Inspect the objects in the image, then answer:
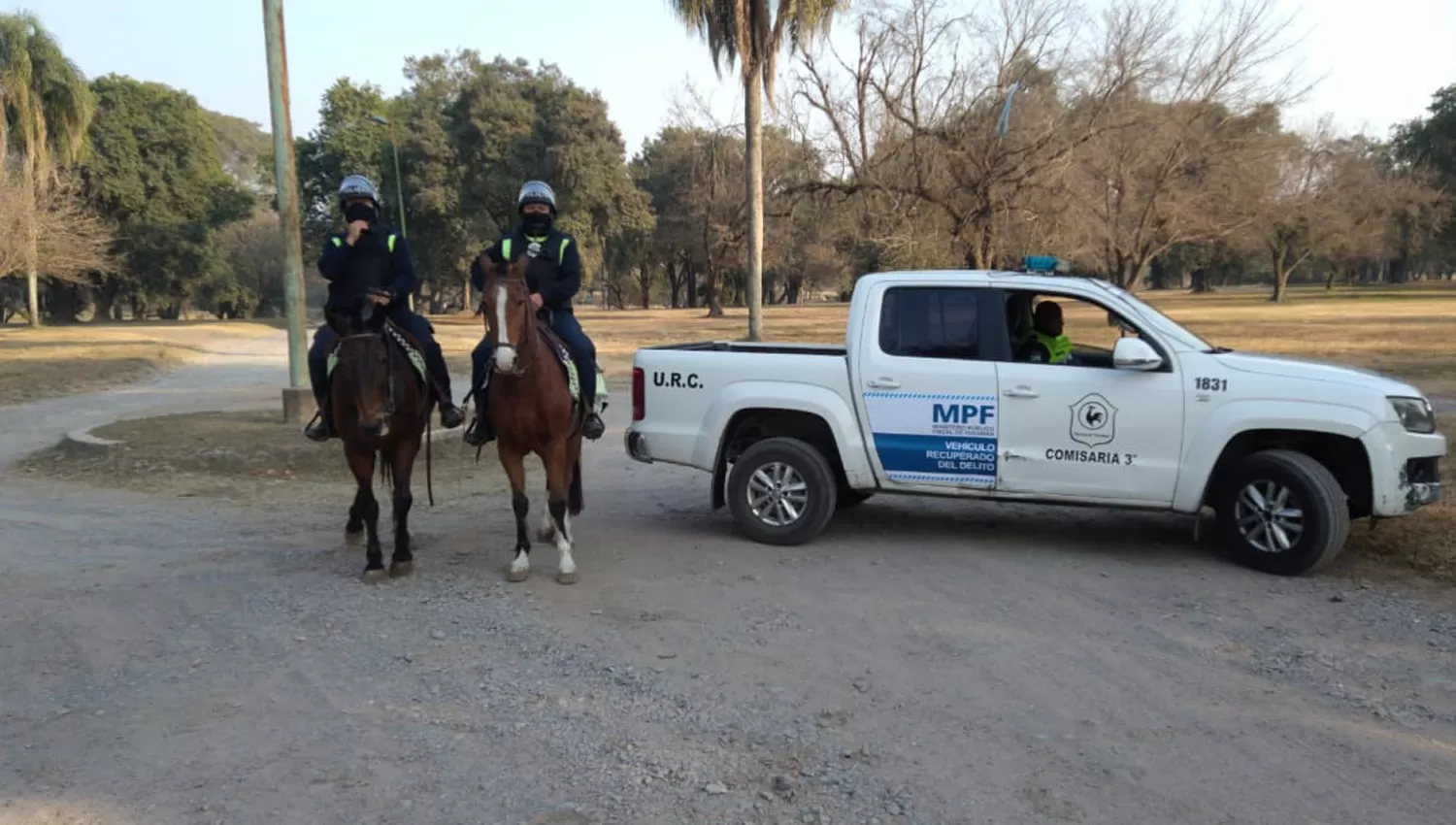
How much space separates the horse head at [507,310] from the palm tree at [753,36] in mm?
13629

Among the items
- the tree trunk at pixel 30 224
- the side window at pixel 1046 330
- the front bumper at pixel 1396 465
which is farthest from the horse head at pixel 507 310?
the tree trunk at pixel 30 224

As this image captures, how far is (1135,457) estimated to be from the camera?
6922 mm

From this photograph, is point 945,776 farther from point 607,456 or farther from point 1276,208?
point 1276,208

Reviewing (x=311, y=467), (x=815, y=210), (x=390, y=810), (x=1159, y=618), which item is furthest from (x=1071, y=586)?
(x=815, y=210)

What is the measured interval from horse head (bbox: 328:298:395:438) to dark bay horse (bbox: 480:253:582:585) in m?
0.70

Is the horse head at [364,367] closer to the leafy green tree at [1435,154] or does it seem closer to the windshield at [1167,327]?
the windshield at [1167,327]

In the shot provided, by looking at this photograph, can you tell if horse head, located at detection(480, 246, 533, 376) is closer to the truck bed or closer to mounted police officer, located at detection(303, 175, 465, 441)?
mounted police officer, located at detection(303, 175, 465, 441)

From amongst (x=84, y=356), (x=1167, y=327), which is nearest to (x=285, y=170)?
(x=1167, y=327)

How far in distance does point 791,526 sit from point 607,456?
212 inches

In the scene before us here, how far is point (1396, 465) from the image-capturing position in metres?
6.46

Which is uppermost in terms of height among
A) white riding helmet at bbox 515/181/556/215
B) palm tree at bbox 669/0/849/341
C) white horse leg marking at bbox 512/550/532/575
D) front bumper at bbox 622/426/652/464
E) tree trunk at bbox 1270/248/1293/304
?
palm tree at bbox 669/0/849/341

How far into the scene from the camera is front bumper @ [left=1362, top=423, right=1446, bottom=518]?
21.2 ft

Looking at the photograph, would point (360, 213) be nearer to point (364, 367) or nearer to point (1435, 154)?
point (364, 367)

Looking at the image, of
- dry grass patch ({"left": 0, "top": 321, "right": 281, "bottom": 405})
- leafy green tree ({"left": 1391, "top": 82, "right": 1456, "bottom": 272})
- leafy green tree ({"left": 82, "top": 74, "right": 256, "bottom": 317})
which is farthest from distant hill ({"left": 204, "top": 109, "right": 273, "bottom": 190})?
leafy green tree ({"left": 1391, "top": 82, "right": 1456, "bottom": 272})
